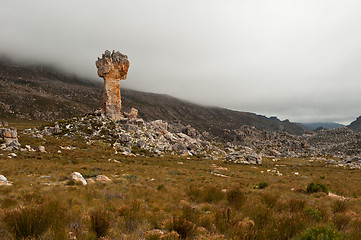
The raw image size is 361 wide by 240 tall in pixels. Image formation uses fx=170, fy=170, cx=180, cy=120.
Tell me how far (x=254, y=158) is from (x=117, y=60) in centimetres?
4867

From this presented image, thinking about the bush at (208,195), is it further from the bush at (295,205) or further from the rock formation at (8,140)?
the rock formation at (8,140)

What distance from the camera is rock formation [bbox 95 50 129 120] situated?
51156mm

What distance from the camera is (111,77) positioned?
52375 mm

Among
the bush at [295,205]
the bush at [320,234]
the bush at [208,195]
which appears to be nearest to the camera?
the bush at [320,234]

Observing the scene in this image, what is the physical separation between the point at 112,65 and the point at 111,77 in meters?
3.59

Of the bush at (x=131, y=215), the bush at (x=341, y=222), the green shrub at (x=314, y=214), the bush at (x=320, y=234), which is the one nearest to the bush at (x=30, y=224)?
the bush at (x=131, y=215)

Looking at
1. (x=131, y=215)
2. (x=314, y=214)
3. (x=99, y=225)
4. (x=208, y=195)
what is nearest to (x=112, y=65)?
(x=208, y=195)

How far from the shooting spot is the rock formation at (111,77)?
5116 centimetres

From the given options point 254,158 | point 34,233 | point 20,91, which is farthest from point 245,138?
point 20,91

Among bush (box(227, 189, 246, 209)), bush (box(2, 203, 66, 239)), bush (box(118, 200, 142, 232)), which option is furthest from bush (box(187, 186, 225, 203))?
bush (box(2, 203, 66, 239))

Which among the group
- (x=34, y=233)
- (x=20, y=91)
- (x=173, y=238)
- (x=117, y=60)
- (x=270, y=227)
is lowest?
(x=20, y=91)

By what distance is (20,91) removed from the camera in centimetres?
15625

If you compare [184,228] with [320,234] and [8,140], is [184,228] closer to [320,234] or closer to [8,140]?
[320,234]

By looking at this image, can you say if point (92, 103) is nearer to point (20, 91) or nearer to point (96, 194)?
point (20, 91)
